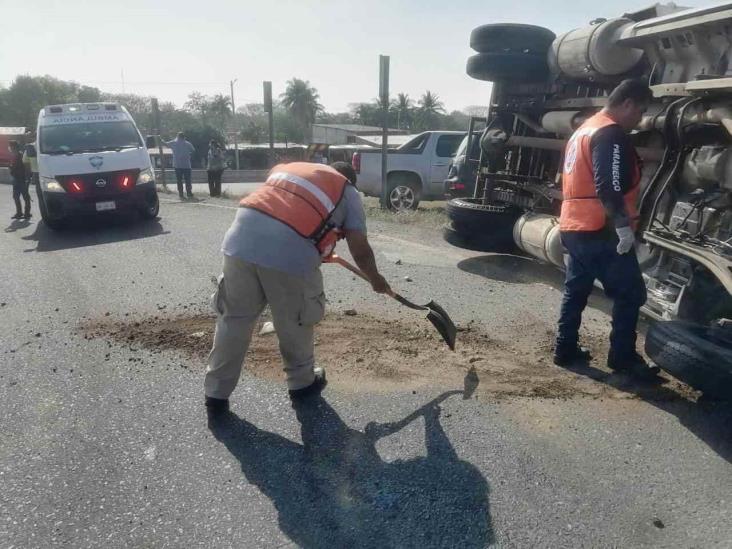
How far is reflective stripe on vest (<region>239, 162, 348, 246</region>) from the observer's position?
2965 millimetres

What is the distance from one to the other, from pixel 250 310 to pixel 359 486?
3.58 feet

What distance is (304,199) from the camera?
2971mm

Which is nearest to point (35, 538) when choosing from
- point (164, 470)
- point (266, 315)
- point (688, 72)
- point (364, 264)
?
point (164, 470)

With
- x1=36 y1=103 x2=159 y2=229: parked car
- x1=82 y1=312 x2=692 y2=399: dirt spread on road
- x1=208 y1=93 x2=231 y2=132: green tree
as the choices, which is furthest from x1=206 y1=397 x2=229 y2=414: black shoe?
x1=208 y1=93 x2=231 y2=132: green tree

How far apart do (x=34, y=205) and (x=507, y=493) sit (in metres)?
12.9

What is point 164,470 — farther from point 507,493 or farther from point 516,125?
point 516,125

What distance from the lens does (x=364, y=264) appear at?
3.18 metres

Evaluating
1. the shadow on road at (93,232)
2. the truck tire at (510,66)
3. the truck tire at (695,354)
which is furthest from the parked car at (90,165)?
the truck tire at (695,354)

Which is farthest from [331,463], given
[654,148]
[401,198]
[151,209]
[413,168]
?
[413,168]

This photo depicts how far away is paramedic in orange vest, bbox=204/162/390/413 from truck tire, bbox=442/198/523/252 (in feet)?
11.6

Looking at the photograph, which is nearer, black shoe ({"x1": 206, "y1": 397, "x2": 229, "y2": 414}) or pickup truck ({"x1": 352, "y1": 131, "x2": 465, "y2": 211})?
black shoe ({"x1": 206, "y1": 397, "x2": 229, "y2": 414})

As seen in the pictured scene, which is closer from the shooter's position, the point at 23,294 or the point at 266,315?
the point at 266,315

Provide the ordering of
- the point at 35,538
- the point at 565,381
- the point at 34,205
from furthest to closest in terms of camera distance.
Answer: the point at 34,205 < the point at 565,381 < the point at 35,538

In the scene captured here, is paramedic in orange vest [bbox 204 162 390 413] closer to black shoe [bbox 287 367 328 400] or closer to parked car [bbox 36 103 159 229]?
black shoe [bbox 287 367 328 400]
